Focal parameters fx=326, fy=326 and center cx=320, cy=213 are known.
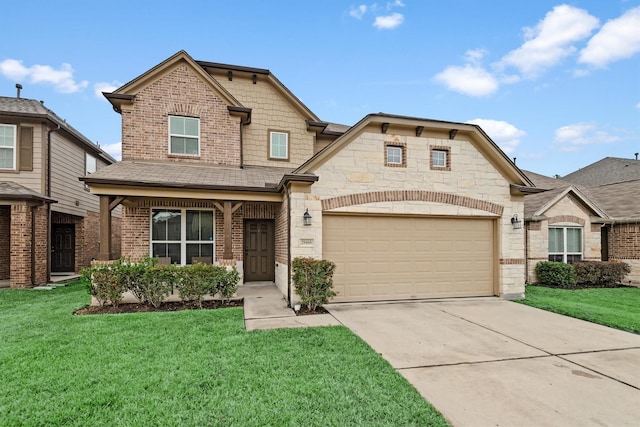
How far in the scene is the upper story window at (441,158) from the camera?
8.86 m

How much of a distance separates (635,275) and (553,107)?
295 inches

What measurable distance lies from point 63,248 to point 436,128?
1680 cm

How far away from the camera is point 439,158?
8922 millimetres

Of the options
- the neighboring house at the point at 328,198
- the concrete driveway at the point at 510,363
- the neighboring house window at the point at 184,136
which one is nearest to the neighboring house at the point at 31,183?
the neighboring house at the point at 328,198

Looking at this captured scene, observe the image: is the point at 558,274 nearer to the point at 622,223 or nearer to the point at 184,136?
the point at 622,223

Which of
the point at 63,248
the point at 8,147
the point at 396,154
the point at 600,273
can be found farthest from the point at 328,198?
the point at 63,248

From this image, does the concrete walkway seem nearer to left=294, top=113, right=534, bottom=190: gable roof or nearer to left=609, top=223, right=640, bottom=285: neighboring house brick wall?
left=294, top=113, right=534, bottom=190: gable roof

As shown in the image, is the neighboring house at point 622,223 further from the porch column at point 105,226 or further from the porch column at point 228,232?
→ the porch column at point 105,226

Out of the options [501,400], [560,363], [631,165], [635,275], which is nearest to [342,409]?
[501,400]

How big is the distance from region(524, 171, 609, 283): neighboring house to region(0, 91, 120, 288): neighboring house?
17.6 metres

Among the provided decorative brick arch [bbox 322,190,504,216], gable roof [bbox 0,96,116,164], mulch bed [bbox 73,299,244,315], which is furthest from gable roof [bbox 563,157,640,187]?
gable roof [bbox 0,96,116,164]

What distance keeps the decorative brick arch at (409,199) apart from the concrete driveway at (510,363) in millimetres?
2614

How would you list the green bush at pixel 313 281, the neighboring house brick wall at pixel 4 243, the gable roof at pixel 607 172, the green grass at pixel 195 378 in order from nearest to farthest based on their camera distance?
the green grass at pixel 195 378 → the green bush at pixel 313 281 → the neighboring house brick wall at pixel 4 243 → the gable roof at pixel 607 172

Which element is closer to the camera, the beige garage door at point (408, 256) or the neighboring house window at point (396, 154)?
the beige garage door at point (408, 256)
